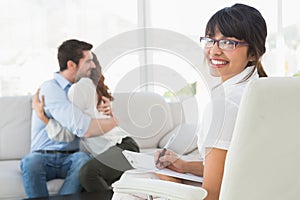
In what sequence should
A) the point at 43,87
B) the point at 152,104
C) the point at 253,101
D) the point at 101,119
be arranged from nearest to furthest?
the point at 253,101, the point at 101,119, the point at 43,87, the point at 152,104

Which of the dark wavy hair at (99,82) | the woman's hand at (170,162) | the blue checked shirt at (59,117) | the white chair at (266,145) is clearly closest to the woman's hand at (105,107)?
the dark wavy hair at (99,82)

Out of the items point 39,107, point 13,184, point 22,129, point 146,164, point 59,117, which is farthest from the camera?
point 22,129

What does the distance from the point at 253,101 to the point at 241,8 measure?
0.65 meters

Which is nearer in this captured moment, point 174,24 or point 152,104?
point 152,104

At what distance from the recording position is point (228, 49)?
195cm

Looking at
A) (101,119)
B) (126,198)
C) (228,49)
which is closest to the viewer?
(228,49)

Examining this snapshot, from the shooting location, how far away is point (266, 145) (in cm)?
148

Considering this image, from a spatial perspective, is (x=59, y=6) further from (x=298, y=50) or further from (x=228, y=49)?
(x=228, y=49)

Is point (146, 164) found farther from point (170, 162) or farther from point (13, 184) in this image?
point (13, 184)

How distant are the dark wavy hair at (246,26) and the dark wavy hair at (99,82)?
1.83 metres

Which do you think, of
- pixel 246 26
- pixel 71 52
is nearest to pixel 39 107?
pixel 71 52

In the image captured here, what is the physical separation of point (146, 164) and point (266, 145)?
76cm

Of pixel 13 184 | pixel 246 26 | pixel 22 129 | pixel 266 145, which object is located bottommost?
pixel 13 184

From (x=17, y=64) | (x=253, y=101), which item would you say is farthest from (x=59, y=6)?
(x=253, y=101)
